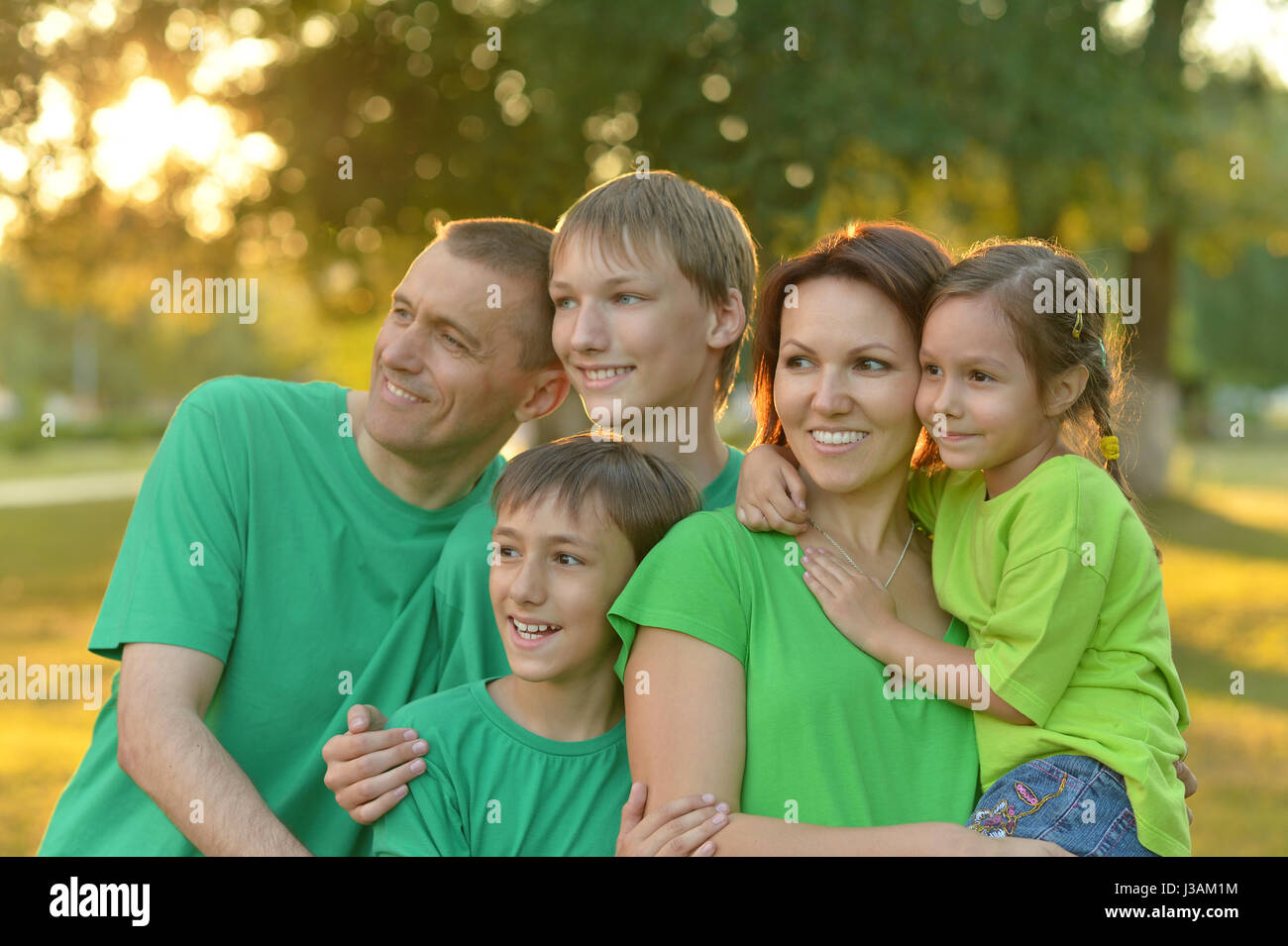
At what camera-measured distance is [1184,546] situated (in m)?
20.2

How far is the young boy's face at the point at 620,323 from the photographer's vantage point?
3.23 metres

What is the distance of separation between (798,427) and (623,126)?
889 centimetres

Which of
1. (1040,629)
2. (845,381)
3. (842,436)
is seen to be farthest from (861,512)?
(1040,629)

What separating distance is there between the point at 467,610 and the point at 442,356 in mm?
703

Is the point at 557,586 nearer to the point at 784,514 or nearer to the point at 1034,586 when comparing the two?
the point at 784,514

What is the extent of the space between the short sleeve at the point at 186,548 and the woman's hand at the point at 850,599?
147cm

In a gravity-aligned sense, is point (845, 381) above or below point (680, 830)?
above

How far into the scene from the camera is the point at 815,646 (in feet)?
8.64

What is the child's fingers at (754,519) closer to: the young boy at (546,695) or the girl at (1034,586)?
the girl at (1034,586)

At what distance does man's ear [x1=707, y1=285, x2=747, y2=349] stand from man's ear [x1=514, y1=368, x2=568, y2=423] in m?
0.45

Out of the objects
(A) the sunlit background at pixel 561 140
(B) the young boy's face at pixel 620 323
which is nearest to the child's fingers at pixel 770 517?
(B) the young boy's face at pixel 620 323

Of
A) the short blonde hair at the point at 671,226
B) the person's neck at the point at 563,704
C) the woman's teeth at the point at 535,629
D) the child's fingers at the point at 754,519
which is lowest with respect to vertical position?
the person's neck at the point at 563,704

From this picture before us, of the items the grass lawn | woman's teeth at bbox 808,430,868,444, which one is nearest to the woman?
woman's teeth at bbox 808,430,868,444
